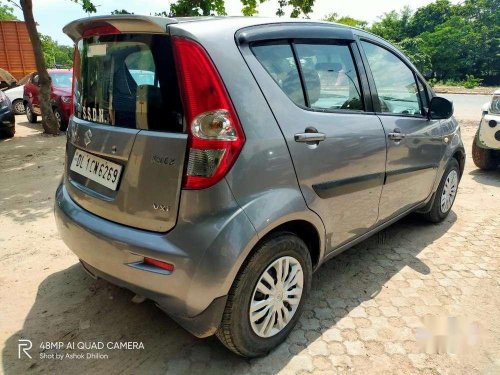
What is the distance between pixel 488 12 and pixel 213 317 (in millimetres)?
55862

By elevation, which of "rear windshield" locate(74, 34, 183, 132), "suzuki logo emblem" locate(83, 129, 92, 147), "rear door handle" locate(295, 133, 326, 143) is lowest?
"suzuki logo emblem" locate(83, 129, 92, 147)

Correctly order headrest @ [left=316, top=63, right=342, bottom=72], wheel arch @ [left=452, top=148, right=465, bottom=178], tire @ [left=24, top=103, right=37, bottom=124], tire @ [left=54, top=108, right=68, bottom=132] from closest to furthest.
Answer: headrest @ [left=316, top=63, right=342, bottom=72]
wheel arch @ [left=452, top=148, right=465, bottom=178]
tire @ [left=54, top=108, right=68, bottom=132]
tire @ [left=24, top=103, right=37, bottom=124]

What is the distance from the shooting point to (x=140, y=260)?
174 centimetres

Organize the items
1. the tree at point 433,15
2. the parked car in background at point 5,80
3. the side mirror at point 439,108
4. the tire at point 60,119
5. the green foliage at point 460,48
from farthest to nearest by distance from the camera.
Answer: the tree at point 433,15 → the green foliage at point 460,48 → the parked car in background at point 5,80 → the tire at point 60,119 → the side mirror at point 439,108

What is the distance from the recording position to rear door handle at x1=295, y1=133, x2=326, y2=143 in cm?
192

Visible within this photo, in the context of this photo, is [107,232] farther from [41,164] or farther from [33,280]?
[41,164]

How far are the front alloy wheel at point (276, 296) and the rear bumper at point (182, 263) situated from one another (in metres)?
0.26

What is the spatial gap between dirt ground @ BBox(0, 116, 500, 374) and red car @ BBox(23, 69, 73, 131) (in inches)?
244

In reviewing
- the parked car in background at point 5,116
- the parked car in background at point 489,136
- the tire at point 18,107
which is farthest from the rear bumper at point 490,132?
the tire at point 18,107

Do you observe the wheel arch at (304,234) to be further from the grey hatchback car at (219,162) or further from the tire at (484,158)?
the tire at (484,158)

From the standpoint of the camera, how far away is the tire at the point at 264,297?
180cm

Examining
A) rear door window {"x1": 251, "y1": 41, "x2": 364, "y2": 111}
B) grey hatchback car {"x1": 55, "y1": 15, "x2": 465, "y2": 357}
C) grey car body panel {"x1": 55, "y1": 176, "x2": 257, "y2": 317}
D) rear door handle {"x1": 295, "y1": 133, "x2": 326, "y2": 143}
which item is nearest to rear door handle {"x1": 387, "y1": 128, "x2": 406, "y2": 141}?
grey hatchback car {"x1": 55, "y1": 15, "x2": 465, "y2": 357}

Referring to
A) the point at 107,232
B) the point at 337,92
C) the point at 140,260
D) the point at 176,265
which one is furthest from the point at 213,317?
the point at 337,92

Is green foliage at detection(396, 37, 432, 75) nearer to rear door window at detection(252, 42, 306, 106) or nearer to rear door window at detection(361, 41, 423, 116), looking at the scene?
rear door window at detection(361, 41, 423, 116)
